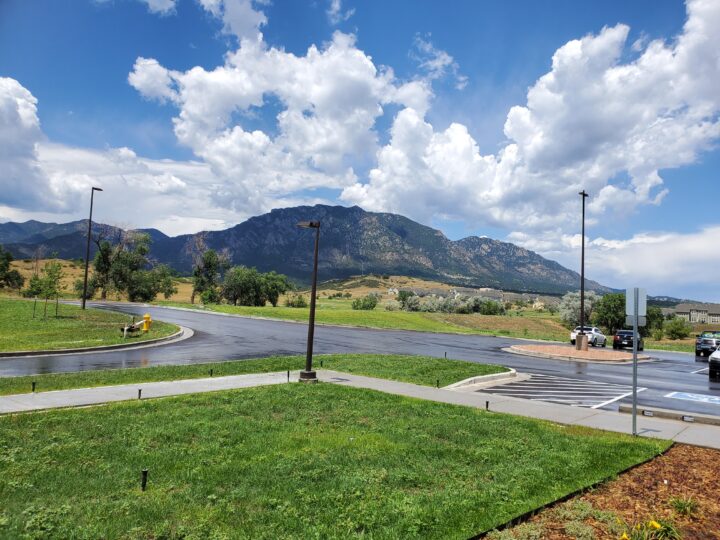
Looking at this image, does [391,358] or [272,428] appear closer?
[272,428]

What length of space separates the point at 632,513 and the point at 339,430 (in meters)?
5.15

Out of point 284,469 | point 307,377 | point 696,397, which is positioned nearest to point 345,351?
point 307,377

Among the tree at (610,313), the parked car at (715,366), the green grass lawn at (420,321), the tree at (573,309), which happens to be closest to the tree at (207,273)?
the green grass lawn at (420,321)

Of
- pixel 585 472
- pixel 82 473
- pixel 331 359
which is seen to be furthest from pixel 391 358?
pixel 82 473

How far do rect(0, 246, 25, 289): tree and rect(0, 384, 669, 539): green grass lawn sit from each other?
274 feet

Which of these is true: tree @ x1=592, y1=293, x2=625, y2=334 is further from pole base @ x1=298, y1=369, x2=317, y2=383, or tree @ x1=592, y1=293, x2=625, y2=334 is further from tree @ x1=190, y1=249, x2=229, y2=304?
pole base @ x1=298, y1=369, x2=317, y2=383

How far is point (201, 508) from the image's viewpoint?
5645 mm

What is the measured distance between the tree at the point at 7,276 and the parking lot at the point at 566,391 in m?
85.8

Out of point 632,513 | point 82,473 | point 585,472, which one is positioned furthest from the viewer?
point 585,472

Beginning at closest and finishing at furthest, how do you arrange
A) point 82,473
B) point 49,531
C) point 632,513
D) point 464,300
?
point 49,531, point 632,513, point 82,473, point 464,300

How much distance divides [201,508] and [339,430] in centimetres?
398

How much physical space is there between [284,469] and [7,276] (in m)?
89.9

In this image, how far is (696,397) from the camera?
1549cm

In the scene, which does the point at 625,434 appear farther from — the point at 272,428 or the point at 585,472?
the point at 272,428
